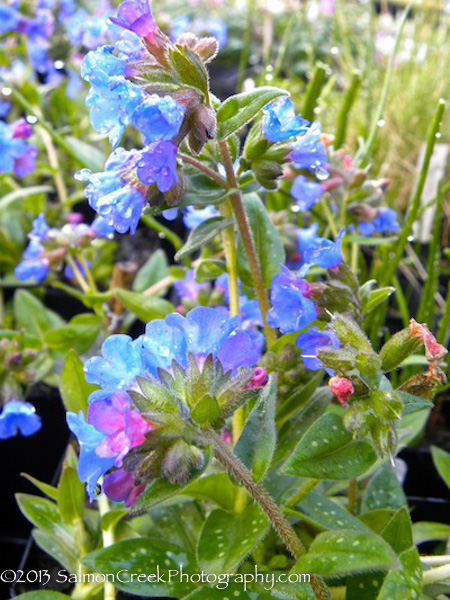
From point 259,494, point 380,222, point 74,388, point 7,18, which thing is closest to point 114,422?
point 259,494

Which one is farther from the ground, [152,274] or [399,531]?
[399,531]

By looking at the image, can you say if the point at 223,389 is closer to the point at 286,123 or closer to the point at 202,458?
the point at 202,458

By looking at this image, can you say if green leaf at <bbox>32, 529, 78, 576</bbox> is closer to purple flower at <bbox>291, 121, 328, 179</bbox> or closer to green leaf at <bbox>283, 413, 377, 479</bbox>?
green leaf at <bbox>283, 413, 377, 479</bbox>

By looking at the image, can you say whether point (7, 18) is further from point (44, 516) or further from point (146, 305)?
point (44, 516)

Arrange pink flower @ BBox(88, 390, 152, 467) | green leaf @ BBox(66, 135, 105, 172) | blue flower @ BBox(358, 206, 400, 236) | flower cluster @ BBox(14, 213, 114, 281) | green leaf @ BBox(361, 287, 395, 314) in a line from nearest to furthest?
pink flower @ BBox(88, 390, 152, 467) < green leaf @ BBox(361, 287, 395, 314) < blue flower @ BBox(358, 206, 400, 236) < flower cluster @ BBox(14, 213, 114, 281) < green leaf @ BBox(66, 135, 105, 172)

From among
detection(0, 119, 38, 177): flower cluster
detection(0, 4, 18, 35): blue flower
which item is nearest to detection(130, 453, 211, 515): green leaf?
detection(0, 119, 38, 177): flower cluster
